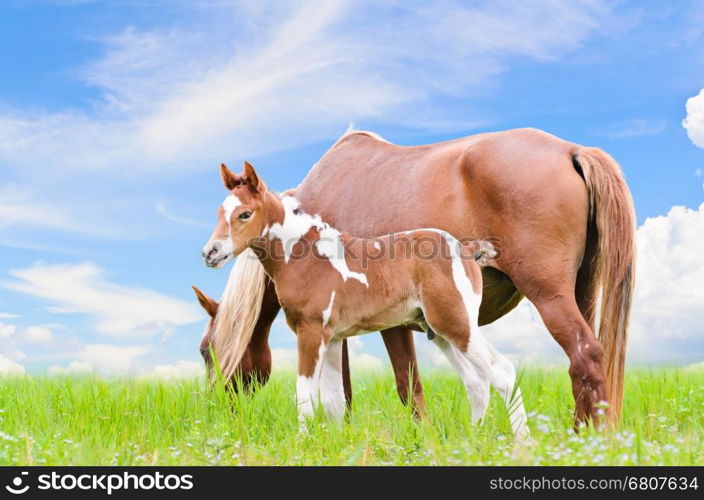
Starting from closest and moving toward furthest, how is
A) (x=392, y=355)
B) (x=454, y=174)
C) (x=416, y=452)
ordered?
(x=416, y=452) → (x=454, y=174) → (x=392, y=355)

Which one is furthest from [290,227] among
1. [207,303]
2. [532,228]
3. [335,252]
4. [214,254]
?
[532,228]

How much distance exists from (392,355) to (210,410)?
5.80 ft

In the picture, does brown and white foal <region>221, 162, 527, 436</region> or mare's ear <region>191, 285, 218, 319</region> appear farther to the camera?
mare's ear <region>191, 285, 218, 319</region>

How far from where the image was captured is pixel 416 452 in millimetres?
4715

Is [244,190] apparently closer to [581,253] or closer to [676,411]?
→ [581,253]

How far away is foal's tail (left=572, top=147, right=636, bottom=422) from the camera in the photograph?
20.2ft

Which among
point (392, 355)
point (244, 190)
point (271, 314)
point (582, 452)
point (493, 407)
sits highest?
point (244, 190)

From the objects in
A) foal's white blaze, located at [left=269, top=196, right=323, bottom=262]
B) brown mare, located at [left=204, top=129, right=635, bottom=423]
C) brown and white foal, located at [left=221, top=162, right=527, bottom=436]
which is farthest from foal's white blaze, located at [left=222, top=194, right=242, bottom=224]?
foal's white blaze, located at [left=269, top=196, right=323, bottom=262]

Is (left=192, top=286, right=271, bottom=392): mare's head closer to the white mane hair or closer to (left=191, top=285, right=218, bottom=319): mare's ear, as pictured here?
(left=191, top=285, right=218, bottom=319): mare's ear

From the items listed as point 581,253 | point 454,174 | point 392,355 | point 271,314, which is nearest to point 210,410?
point 271,314

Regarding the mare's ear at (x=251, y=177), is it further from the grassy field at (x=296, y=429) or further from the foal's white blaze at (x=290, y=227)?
the grassy field at (x=296, y=429)

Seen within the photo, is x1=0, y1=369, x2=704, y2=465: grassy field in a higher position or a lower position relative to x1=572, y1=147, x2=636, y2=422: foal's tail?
lower

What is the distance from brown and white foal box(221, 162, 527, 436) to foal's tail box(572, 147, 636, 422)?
1086mm

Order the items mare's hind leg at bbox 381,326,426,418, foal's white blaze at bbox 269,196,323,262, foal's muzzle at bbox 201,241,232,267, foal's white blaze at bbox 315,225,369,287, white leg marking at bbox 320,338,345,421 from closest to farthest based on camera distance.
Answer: foal's muzzle at bbox 201,241,232,267, foal's white blaze at bbox 315,225,369,287, foal's white blaze at bbox 269,196,323,262, white leg marking at bbox 320,338,345,421, mare's hind leg at bbox 381,326,426,418
